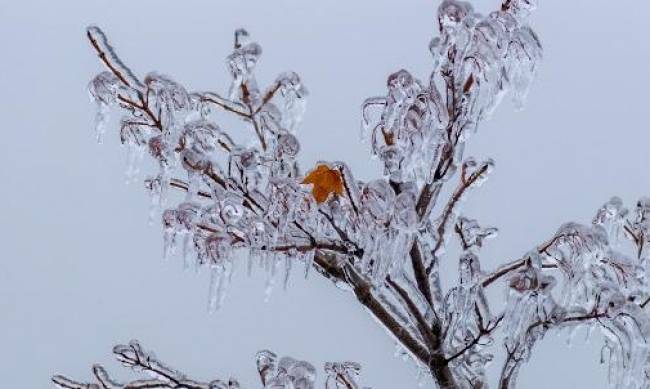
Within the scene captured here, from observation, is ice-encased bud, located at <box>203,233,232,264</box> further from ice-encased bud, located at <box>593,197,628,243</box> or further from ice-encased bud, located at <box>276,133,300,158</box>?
ice-encased bud, located at <box>593,197,628,243</box>

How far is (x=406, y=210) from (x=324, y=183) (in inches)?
8.0

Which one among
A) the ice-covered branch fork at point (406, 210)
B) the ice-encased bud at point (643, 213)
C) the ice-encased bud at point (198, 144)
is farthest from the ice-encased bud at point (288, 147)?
the ice-encased bud at point (643, 213)

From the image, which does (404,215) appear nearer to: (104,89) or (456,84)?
(456,84)

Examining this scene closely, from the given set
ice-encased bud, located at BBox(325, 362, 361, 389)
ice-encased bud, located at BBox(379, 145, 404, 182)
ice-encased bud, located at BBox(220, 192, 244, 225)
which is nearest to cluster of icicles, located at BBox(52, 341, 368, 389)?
ice-encased bud, located at BBox(325, 362, 361, 389)

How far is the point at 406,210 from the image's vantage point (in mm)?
1382

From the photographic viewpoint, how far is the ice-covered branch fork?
1394 millimetres

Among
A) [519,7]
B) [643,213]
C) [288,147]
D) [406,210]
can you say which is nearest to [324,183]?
[288,147]

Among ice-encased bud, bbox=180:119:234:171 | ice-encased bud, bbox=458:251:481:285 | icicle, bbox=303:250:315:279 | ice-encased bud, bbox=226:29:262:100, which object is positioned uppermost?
ice-encased bud, bbox=226:29:262:100

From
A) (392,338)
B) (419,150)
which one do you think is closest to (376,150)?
(419,150)

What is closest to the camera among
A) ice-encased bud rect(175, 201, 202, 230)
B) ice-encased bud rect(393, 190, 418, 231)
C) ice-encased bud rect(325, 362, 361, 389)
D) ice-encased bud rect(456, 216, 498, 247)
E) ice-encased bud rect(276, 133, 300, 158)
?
ice-encased bud rect(393, 190, 418, 231)

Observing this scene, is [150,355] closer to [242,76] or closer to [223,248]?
[223,248]

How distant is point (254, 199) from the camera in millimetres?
1508

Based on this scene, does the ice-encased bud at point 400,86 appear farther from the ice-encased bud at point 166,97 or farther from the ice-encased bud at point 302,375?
the ice-encased bud at point 302,375

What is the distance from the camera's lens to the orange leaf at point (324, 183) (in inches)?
60.1
